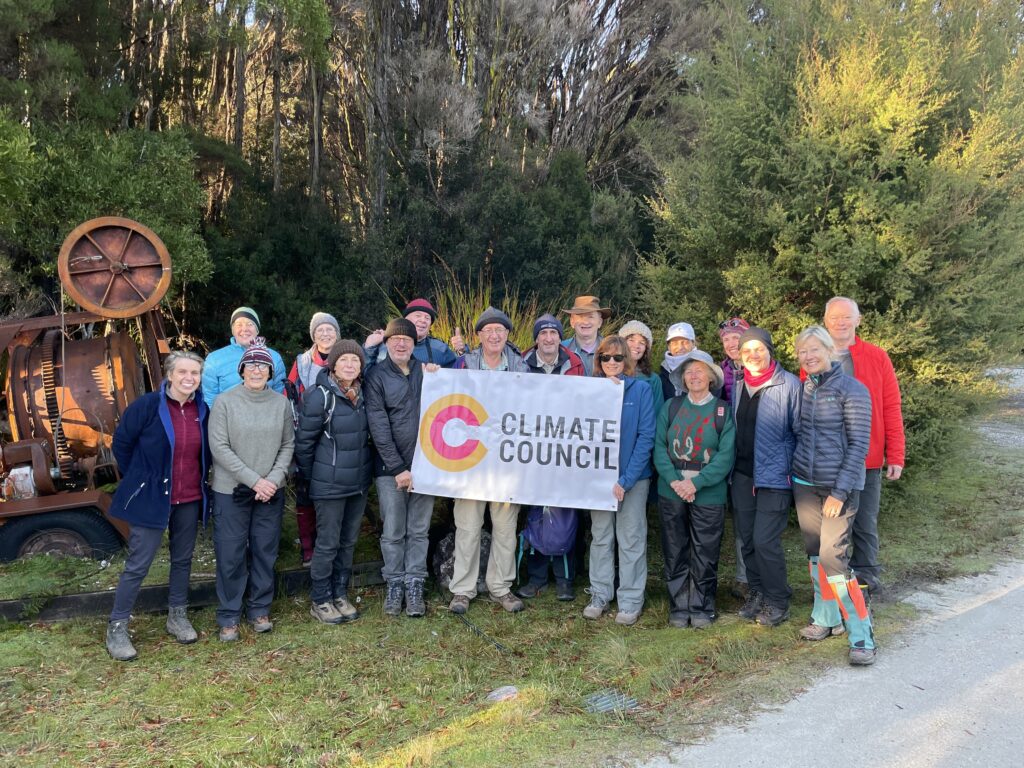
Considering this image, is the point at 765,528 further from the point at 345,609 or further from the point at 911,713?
the point at 345,609

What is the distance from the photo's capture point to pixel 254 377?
5070 millimetres

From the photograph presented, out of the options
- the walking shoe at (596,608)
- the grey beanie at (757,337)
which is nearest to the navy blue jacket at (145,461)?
the walking shoe at (596,608)

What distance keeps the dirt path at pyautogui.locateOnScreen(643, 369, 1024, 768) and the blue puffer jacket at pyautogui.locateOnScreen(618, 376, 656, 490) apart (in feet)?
5.53

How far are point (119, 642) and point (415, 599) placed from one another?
197 centimetres

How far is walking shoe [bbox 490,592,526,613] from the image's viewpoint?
5.80 meters

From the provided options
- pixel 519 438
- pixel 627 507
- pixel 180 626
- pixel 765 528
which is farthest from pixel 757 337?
pixel 180 626

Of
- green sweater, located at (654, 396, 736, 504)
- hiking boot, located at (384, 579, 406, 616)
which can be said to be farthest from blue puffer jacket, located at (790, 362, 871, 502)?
hiking boot, located at (384, 579, 406, 616)

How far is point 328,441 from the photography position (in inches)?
210

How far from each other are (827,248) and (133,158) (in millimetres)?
8384

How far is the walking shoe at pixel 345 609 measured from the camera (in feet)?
18.3

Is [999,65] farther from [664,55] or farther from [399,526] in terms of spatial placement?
[664,55]

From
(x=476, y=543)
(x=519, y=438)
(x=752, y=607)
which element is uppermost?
(x=519, y=438)

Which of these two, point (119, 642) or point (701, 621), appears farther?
point (701, 621)

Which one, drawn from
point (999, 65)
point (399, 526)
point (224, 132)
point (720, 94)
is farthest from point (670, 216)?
point (224, 132)
